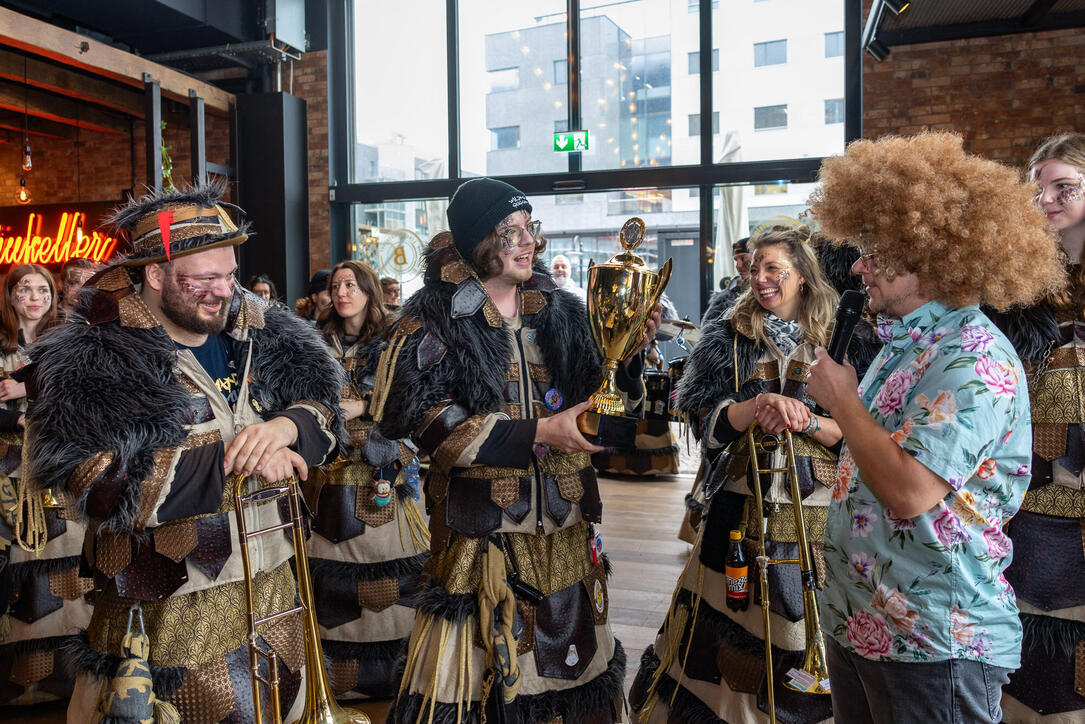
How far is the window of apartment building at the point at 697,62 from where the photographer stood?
823cm

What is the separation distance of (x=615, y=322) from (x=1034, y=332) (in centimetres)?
125

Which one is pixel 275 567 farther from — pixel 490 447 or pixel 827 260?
pixel 827 260

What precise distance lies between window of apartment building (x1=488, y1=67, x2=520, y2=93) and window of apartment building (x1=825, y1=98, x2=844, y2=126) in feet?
10.4

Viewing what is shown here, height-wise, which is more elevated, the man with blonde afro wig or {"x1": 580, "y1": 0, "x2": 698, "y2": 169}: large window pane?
{"x1": 580, "y1": 0, "x2": 698, "y2": 169}: large window pane

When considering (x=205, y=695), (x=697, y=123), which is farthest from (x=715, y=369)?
(x=697, y=123)

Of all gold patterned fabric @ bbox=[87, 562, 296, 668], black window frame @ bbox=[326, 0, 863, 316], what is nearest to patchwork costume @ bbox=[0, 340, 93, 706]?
gold patterned fabric @ bbox=[87, 562, 296, 668]

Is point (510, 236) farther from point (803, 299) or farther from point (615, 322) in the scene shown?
point (803, 299)

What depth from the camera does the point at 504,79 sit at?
8.99 meters

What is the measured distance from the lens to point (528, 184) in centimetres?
873

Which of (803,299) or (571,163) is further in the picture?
(571,163)

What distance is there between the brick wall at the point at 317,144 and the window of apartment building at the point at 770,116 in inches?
177

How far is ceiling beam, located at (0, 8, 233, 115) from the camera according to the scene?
610cm

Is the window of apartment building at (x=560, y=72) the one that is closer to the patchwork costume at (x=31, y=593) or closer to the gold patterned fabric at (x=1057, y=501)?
the patchwork costume at (x=31, y=593)

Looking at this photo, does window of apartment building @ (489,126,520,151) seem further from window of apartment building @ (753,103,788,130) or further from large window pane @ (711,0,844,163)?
window of apartment building @ (753,103,788,130)
